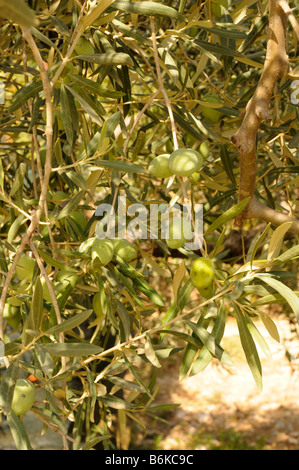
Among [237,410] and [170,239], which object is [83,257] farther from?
[237,410]

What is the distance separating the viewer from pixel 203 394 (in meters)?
5.08

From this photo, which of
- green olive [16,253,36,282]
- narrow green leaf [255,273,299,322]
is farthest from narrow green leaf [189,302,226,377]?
green olive [16,253,36,282]

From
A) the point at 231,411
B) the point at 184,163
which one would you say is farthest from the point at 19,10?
the point at 231,411

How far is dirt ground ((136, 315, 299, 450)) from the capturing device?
4.16m

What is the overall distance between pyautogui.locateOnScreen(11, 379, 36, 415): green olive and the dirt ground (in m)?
3.07

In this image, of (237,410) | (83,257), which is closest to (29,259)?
(83,257)

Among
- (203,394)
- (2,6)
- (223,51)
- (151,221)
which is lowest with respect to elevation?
(203,394)

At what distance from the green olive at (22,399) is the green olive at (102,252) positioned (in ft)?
0.75

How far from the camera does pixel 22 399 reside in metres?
0.80

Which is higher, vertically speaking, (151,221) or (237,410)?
(151,221)

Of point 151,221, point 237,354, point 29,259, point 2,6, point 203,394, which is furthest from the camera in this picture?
point 237,354
